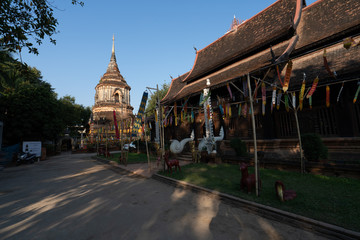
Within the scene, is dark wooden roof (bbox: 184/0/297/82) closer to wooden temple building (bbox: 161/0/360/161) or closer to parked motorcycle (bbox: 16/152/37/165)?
wooden temple building (bbox: 161/0/360/161)

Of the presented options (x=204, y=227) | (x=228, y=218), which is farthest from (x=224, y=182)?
(x=204, y=227)

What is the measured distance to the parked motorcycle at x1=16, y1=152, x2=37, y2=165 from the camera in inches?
572

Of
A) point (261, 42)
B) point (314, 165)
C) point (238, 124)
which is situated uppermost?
point (261, 42)

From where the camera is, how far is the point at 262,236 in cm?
290

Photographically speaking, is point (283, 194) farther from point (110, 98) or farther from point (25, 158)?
point (110, 98)

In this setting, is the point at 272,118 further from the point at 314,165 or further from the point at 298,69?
the point at 314,165

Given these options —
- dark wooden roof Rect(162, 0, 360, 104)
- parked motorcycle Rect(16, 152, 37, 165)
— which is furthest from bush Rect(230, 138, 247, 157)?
parked motorcycle Rect(16, 152, 37, 165)

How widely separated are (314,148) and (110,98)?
39085 millimetres

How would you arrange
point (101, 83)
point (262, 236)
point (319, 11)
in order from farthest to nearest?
point (101, 83) < point (319, 11) < point (262, 236)

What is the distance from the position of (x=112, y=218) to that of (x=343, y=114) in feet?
34.4

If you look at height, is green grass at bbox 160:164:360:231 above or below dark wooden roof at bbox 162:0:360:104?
below

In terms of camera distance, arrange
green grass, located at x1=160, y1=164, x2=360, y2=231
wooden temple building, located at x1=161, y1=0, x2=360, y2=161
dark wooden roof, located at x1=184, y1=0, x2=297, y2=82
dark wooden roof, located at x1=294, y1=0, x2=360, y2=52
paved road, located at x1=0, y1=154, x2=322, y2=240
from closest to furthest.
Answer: paved road, located at x1=0, y1=154, x2=322, y2=240
green grass, located at x1=160, y1=164, x2=360, y2=231
wooden temple building, located at x1=161, y1=0, x2=360, y2=161
dark wooden roof, located at x1=294, y1=0, x2=360, y2=52
dark wooden roof, located at x1=184, y1=0, x2=297, y2=82

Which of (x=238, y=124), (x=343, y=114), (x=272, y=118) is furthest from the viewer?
(x=238, y=124)

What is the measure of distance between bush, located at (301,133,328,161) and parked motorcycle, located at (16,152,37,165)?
21.8 m
